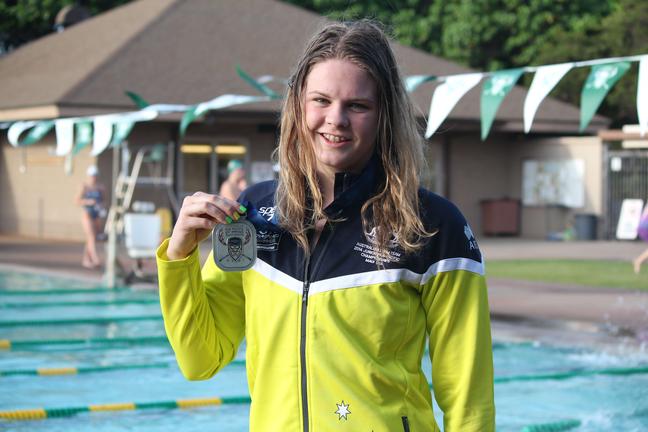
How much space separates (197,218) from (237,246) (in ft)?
0.40

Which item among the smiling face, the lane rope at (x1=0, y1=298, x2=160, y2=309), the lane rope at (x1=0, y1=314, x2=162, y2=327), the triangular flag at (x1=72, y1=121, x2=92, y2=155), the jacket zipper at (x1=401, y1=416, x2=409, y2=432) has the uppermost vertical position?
the smiling face

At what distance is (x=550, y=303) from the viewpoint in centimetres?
→ 1397

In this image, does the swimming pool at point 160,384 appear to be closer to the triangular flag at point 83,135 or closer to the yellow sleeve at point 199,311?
the triangular flag at point 83,135

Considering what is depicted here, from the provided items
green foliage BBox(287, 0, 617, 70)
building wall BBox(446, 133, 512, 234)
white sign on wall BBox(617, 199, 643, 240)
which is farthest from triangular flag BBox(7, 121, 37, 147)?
green foliage BBox(287, 0, 617, 70)

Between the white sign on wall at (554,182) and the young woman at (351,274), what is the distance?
26.1m

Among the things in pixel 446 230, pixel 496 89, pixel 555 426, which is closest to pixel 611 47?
pixel 496 89

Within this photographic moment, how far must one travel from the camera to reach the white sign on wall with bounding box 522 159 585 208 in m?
28.3

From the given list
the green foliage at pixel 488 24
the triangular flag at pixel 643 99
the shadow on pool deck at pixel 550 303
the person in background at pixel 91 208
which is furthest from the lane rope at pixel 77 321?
the green foliage at pixel 488 24

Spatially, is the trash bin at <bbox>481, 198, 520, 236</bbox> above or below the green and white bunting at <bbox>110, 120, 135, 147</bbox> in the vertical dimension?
below

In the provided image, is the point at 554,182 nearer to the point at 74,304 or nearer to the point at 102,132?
the point at 74,304

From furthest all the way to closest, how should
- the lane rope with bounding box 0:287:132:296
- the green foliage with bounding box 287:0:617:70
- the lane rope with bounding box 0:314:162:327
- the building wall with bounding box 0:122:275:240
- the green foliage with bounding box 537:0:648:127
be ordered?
the green foliage with bounding box 287:0:617:70 < the green foliage with bounding box 537:0:648:127 < the building wall with bounding box 0:122:275:240 < the lane rope with bounding box 0:287:132:296 < the lane rope with bounding box 0:314:162:327

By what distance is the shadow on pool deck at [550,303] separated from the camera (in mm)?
11633

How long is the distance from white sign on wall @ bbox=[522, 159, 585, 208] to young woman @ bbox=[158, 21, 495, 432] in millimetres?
26118

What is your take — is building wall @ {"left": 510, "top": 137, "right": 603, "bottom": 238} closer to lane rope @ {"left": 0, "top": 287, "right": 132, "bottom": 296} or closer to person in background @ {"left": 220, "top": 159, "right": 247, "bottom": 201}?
person in background @ {"left": 220, "top": 159, "right": 247, "bottom": 201}
